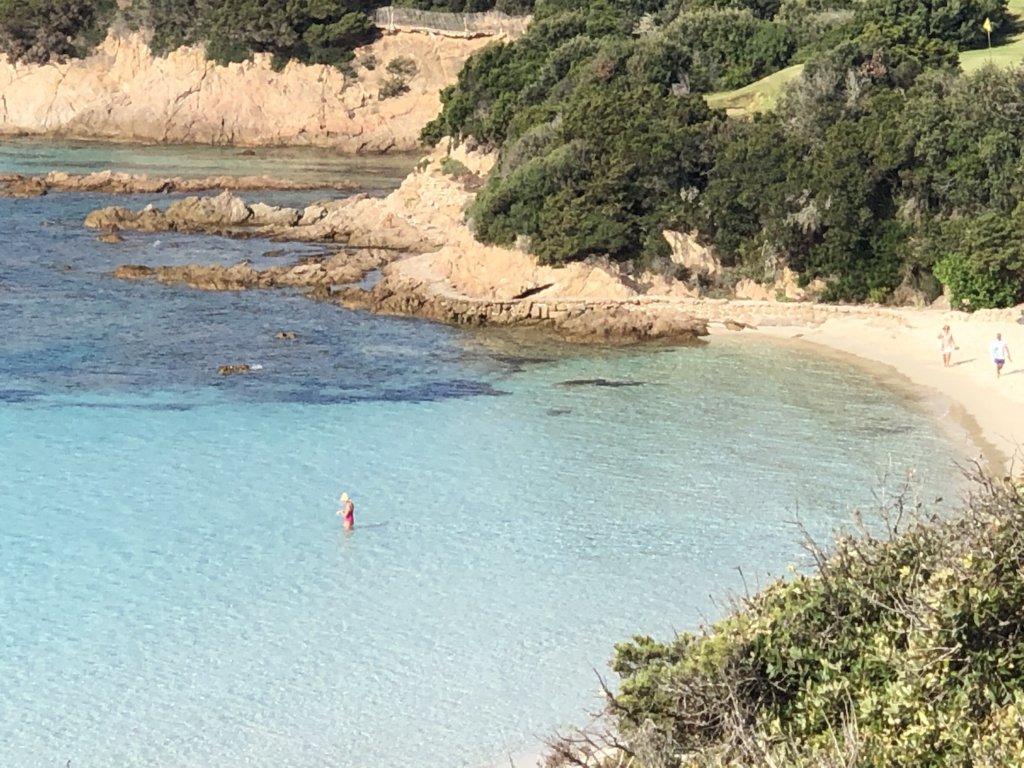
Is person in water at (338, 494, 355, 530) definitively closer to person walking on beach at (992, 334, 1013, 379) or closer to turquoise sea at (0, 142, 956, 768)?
turquoise sea at (0, 142, 956, 768)

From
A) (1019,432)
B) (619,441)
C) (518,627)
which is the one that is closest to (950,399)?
(1019,432)

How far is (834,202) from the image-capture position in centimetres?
3531

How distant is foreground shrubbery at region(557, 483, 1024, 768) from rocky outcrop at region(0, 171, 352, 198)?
51250 millimetres

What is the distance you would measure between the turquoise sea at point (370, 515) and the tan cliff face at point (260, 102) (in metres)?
44.3

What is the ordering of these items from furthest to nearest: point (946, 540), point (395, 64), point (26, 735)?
point (395, 64), point (26, 735), point (946, 540)

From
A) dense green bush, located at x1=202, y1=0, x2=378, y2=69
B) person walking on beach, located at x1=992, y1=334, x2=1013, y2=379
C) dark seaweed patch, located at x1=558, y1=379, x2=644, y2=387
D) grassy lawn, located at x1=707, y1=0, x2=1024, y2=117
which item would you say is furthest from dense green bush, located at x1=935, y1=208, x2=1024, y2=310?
dense green bush, located at x1=202, y1=0, x2=378, y2=69

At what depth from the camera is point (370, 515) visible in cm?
2227

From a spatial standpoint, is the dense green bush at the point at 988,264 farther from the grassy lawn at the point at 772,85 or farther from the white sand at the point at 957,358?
the grassy lawn at the point at 772,85

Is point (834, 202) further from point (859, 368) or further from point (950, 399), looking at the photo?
point (950, 399)

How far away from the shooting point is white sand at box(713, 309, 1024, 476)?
998 inches

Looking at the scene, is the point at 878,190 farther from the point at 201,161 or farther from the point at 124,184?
the point at 201,161

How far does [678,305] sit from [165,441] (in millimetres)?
13836

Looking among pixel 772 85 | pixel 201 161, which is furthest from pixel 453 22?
pixel 772 85

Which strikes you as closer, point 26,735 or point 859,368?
point 26,735
